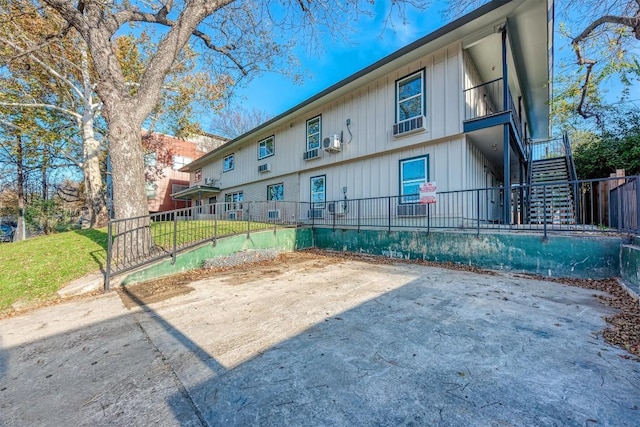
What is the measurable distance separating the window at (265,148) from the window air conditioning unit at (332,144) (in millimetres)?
4471

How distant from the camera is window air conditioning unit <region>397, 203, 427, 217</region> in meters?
7.90

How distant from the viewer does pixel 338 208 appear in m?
10.4

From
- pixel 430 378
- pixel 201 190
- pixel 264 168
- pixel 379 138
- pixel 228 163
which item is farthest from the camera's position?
pixel 201 190

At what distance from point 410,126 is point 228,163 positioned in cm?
1309

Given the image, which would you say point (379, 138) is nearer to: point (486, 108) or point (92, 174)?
point (486, 108)

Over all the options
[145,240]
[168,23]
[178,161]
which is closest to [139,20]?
[168,23]

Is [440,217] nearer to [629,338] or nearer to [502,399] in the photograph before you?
[629,338]

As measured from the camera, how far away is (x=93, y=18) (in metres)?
6.25

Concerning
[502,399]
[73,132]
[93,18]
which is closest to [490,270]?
[502,399]

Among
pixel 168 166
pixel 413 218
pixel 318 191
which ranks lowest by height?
pixel 413 218

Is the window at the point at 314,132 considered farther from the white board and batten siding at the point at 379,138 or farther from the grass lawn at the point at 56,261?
the grass lawn at the point at 56,261

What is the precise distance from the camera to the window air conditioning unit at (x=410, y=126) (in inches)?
315

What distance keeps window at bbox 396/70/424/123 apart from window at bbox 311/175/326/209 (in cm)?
402

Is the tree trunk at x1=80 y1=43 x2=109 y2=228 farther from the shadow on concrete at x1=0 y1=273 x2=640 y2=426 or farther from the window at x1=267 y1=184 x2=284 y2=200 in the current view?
the shadow on concrete at x1=0 y1=273 x2=640 y2=426
